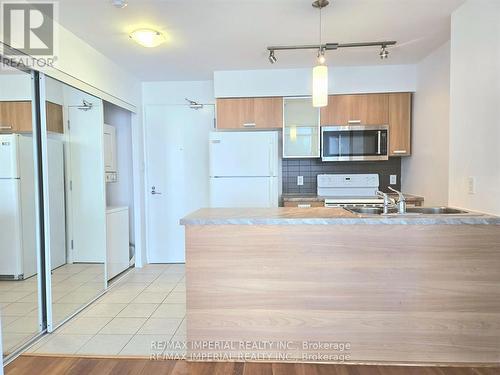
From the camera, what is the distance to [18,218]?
2350 mm

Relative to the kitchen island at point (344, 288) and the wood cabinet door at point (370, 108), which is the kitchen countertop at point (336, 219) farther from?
the wood cabinet door at point (370, 108)

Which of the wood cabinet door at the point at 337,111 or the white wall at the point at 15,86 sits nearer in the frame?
the white wall at the point at 15,86

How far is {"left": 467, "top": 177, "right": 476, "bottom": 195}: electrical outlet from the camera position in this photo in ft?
7.01

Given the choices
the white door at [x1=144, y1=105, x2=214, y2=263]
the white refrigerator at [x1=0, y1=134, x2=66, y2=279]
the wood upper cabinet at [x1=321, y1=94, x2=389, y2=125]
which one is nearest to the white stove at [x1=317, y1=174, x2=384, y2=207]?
the wood upper cabinet at [x1=321, y1=94, x2=389, y2=125]

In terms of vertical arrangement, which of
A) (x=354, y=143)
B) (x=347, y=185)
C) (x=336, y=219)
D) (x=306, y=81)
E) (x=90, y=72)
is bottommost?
(x=336, y=219)

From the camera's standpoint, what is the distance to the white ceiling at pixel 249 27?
2.21 meters

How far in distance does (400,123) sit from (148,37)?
2.75m

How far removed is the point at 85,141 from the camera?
2957 millimetres

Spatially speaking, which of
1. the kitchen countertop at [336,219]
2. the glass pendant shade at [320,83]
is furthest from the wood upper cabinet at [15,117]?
the glass pendant shade at [320,83]

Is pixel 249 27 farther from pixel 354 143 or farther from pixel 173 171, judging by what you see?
pixel 173 171

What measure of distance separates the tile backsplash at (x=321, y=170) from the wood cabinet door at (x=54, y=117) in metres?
2.49

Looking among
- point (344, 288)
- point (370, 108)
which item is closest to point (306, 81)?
point (370, 108)

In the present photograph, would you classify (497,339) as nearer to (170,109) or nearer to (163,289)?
(163,289)

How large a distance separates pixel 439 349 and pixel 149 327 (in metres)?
2.03
